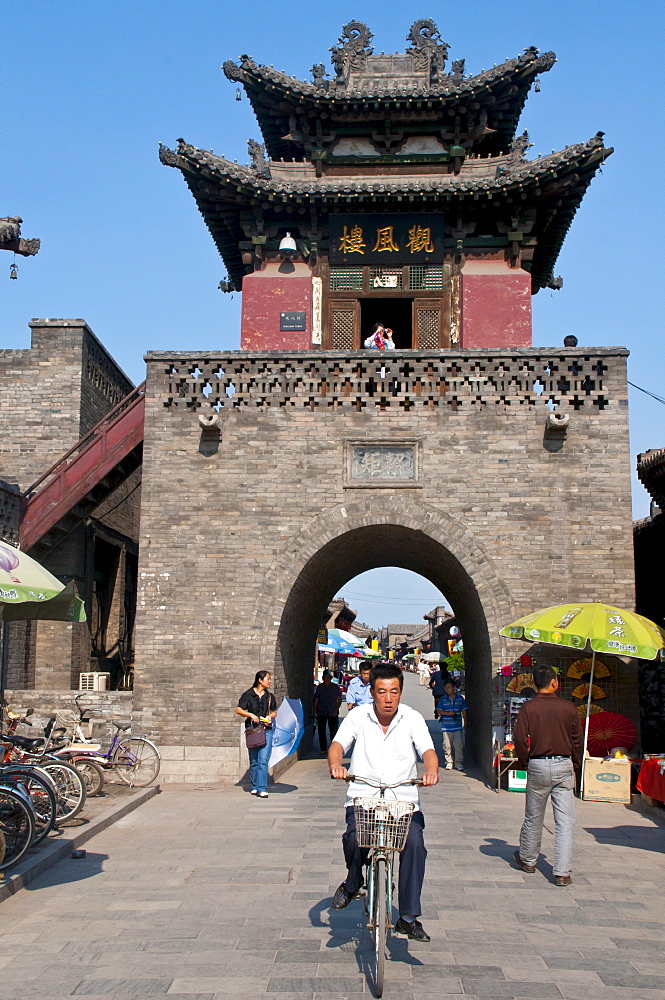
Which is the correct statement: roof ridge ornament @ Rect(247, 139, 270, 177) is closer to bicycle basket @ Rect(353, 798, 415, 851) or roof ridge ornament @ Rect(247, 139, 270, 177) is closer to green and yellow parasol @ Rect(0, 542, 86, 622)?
green and yellow parasol @ Rect(0, 542, 86, 622)

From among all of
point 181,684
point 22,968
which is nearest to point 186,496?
point 181,684

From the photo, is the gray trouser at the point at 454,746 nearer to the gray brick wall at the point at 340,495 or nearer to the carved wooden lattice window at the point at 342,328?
the gray brick wall at the point at 340,495

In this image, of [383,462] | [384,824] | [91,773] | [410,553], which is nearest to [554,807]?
[384,824]

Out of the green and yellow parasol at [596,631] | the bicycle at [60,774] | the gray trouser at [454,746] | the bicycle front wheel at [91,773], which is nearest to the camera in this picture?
the bicycle at [60,774]

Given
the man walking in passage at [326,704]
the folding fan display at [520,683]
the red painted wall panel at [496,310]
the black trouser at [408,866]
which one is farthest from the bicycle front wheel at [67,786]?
the red painted wall panel at [496,310]

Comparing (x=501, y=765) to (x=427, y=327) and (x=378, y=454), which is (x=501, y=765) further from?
(x=427, y=327)

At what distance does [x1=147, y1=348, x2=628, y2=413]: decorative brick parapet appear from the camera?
477 inches

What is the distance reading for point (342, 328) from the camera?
46.8 ft

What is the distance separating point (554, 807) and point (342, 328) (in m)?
9.22

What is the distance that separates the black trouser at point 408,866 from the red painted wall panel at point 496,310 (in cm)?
1015

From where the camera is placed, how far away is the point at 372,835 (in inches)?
178

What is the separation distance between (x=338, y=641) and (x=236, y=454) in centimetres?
1491

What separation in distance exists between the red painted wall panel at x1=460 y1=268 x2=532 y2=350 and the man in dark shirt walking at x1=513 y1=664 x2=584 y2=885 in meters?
8.10

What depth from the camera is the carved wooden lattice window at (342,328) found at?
46.5ft
